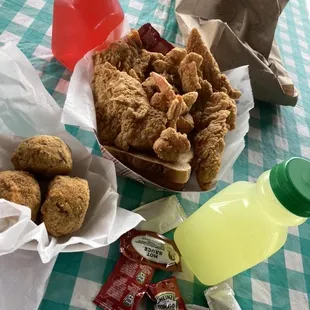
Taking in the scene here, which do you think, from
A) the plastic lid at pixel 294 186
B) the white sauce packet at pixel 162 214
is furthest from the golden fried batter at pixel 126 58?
the plastic lid at pixel 294 186

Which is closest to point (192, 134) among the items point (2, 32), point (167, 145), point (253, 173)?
point (167, 145)

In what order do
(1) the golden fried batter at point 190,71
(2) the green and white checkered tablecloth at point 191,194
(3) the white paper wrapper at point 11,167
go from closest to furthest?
(3) the white paper wrapper at point 11,167 → (2) the green and white checkered tablecloth at point 191,194 → (1) the golden fried batter at point 190,71

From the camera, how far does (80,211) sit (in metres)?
0.46

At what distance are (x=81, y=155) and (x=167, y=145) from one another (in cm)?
12

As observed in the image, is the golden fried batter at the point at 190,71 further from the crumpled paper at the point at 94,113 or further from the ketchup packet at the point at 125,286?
the ketchup packet at the point at 125,286

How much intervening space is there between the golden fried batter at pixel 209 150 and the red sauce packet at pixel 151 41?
20cm

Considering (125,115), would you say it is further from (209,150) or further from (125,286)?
(125,286)

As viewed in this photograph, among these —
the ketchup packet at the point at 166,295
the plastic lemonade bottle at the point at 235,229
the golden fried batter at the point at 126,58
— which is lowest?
the ketchup packet at the point at 166,295

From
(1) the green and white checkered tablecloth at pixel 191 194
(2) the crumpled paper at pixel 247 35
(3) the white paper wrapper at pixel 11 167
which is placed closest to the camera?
(3) the white paper wrapper at pixel 11 167

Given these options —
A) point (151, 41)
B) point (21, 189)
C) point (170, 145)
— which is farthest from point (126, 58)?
point (21, 189)

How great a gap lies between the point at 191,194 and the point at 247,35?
45 centimetres

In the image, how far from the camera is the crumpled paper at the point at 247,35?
835 mm

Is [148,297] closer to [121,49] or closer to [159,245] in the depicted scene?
[159,245]

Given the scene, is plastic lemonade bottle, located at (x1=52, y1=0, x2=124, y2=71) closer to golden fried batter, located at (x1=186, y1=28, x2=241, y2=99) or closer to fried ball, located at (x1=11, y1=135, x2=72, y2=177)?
golden fried batter, located at (x1=186, y1=28, x2=241, y2=99)
